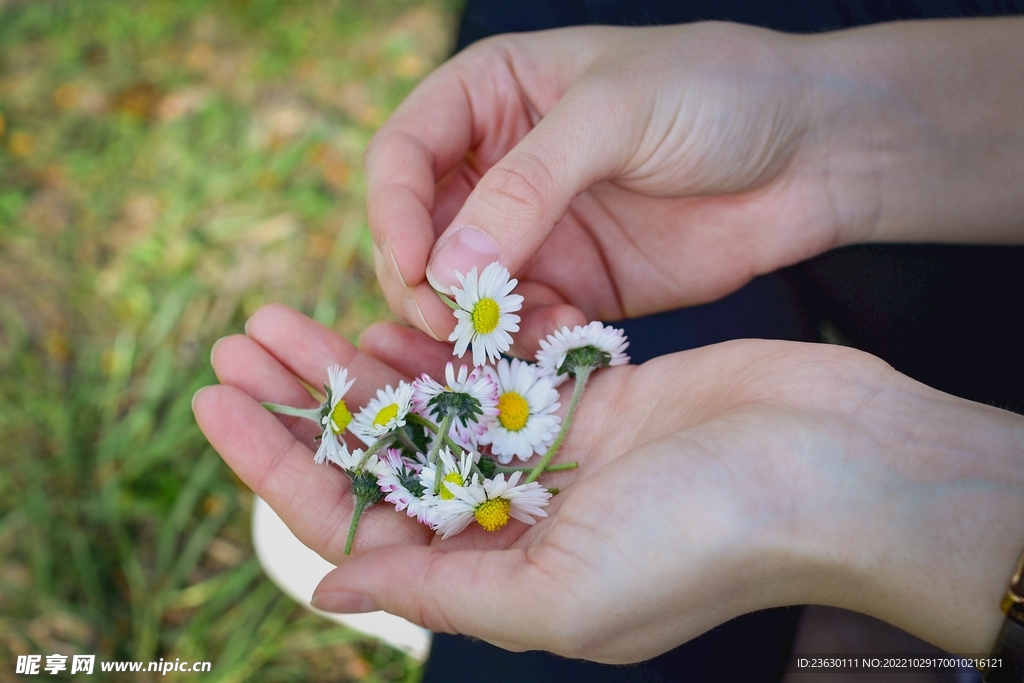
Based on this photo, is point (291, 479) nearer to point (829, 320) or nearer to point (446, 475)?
point (446, 475)

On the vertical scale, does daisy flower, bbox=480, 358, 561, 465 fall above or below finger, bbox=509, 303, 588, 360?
below

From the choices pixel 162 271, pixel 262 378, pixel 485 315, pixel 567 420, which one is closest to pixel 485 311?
pixel 485 315

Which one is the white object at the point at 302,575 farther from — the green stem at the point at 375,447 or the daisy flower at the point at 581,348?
the daisy flower at the point at 581,348

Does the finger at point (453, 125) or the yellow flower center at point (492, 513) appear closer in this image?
the yellow flower center at point (492, 513)

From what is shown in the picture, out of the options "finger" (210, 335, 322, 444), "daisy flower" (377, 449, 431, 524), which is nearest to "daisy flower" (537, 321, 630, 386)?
"daisy flower" (377, 449, 431, 524)

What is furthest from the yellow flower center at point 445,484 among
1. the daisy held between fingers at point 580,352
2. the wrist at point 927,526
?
the wrist at point 927,526

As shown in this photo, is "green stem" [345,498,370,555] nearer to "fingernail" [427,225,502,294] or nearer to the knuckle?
"fingernail" [427,225,502,294]

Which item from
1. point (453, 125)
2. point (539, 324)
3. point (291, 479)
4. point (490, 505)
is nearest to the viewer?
point (490, 505)
